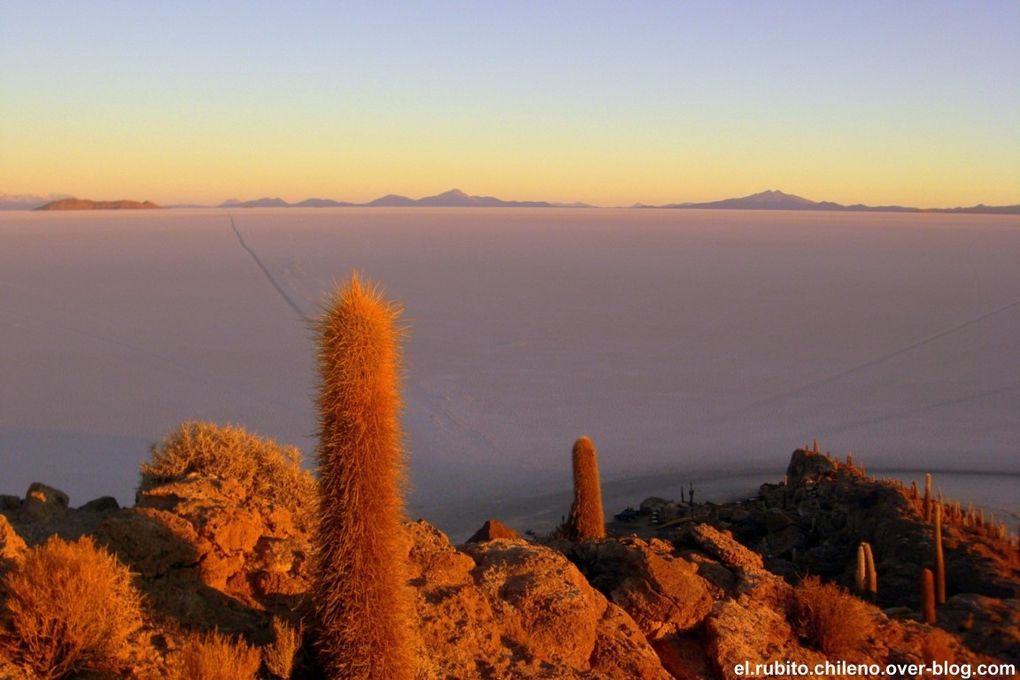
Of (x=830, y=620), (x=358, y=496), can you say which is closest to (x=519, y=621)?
(x=358, y=496)

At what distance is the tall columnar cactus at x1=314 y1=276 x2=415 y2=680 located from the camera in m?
4.90

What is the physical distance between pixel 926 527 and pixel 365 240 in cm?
7095

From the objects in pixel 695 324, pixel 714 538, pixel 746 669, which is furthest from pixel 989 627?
pixel 695 324

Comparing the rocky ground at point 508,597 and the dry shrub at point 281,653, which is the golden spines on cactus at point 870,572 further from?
the dry shrub at point 281,653

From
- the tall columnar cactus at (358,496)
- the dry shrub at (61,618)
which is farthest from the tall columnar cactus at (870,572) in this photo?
the dry shrub at (61,618)

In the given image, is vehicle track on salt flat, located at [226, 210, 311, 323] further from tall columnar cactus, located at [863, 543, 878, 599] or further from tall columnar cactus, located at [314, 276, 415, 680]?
tall columnar cactus, located at [314, 276, 415, 680]

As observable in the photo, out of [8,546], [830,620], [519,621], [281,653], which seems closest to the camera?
[281,653]

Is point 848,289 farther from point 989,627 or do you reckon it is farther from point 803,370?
Result: point 989,627

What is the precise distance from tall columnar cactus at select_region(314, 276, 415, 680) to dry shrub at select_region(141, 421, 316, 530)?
280cm

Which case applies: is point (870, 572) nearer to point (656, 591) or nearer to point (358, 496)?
point (656, 591)

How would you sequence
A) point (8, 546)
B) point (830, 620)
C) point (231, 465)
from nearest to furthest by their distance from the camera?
point (8, 546) < point (830, 620) < point (231, 465)

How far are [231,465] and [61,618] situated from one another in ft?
11.5

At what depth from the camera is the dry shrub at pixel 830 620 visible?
675 centimetres

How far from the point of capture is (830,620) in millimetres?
6793
